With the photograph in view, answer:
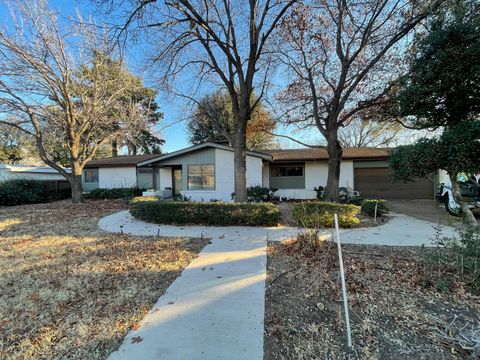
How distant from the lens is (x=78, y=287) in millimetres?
3658

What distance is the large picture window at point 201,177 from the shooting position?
47.4ft

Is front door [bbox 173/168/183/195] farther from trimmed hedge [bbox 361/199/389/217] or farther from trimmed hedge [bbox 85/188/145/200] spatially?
trimmed hedge [bbox 361/199/389/217]

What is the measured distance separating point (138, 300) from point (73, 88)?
14.8m

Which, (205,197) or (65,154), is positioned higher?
(65,154)

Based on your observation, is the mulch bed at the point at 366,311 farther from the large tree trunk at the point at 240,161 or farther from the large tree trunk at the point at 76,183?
the large tree trunk at the point at 76,183

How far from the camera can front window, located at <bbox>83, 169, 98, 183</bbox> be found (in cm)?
1989

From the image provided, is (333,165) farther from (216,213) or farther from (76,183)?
(76,183)

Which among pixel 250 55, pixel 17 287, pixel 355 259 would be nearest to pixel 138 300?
pixel 17 287

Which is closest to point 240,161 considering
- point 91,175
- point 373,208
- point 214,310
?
point 373,208

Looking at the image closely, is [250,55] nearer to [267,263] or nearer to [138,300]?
[267,263]

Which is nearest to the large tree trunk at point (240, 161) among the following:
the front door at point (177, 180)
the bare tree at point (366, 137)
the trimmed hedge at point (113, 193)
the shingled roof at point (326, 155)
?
the shingled roof at point (326, 155)

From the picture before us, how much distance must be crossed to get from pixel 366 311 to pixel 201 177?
40.8 ft

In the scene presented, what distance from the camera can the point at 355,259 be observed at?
4.64 metres

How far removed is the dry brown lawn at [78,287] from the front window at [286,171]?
1152 cm
